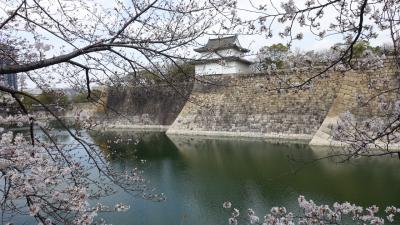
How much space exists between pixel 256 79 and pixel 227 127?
2.27 meters

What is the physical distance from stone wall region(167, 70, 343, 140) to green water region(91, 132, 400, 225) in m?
1.99

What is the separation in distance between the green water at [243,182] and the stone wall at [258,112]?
1.99 m

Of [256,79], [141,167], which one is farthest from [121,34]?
[256,79]

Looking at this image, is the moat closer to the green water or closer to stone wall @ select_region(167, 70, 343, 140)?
the green water

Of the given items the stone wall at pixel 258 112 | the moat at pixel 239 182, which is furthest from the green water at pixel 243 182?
the stone wall at pixel 258 112

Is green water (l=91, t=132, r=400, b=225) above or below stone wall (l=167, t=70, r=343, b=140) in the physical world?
below

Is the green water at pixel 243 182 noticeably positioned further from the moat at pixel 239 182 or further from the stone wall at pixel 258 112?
the stone wall at pixel 258 112

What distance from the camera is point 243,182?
8.53 metres

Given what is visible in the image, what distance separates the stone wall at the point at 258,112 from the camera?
14227 mm

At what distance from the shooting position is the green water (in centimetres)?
662

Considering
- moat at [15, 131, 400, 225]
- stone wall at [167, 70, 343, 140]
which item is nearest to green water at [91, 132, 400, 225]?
moat at [15, 131, 400, 225]

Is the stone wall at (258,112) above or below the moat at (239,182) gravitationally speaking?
above

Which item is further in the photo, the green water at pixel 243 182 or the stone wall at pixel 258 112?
the stone wall at pixel 258 112

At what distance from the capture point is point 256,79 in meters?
16.2
